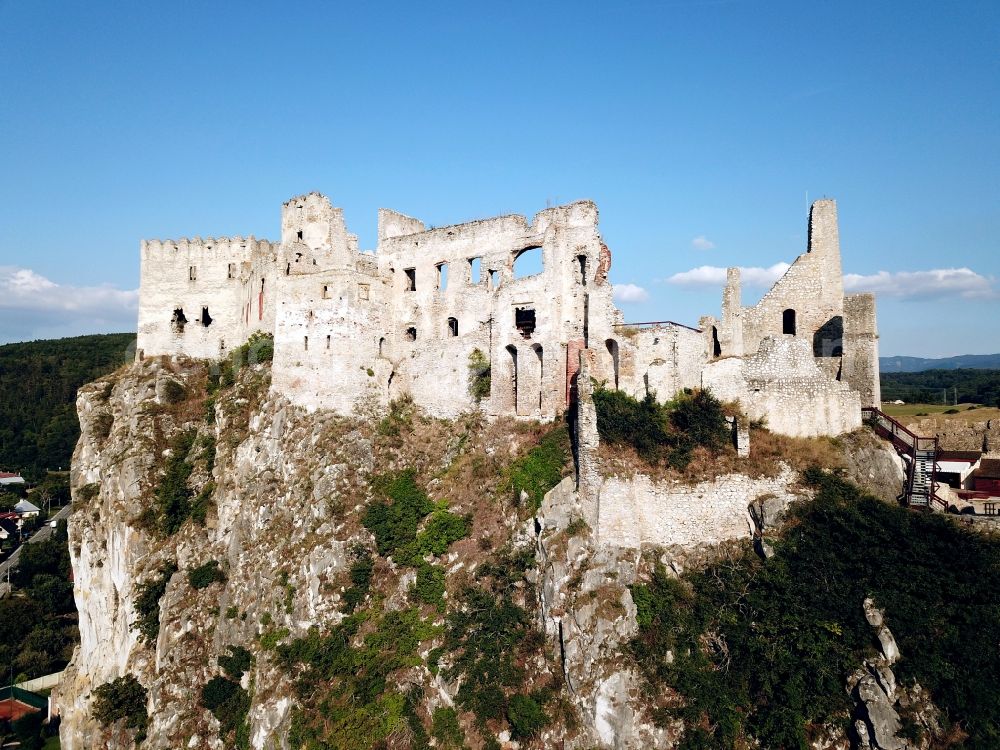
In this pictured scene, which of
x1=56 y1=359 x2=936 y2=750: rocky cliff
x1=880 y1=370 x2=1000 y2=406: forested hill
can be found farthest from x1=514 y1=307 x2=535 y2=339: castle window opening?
x1=880 y1=370 x2=1000 y2=406: forested hill

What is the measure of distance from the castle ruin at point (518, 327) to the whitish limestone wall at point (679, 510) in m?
3.49

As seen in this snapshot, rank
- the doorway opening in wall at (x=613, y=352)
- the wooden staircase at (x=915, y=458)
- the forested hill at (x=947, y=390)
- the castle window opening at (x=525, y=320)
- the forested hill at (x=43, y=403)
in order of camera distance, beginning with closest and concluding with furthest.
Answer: the wooden staircase at (x=915, y=458)
the doorway opening in wall at (x=613, y=352)
the castle window opening at (x=525, y=320)
the forested hill at (x=947, y=390)
the forested hill at (x=43, y=403)

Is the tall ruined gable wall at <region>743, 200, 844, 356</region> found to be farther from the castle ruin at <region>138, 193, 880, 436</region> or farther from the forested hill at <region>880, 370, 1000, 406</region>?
the forested hill at <region>880, 370, 1000, 406</region>

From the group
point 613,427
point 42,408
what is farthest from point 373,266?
point 42,408

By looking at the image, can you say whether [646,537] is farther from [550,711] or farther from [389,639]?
[389,639]

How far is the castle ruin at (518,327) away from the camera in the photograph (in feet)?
94.7

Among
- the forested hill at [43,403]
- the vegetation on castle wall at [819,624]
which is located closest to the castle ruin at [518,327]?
the vegetation on castle wall at [819,624]

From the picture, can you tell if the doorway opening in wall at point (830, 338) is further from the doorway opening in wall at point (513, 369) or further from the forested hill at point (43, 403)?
the forested hill at point (43, 403)

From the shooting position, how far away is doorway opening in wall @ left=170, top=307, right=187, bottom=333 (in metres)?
42.0

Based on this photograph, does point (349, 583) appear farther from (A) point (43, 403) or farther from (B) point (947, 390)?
(A) point (43, 403)

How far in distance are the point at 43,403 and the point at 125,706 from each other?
91.3 metres

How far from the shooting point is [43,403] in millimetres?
106875

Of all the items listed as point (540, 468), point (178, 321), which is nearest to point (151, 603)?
point (178, 321)

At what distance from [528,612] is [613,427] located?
281 inches
